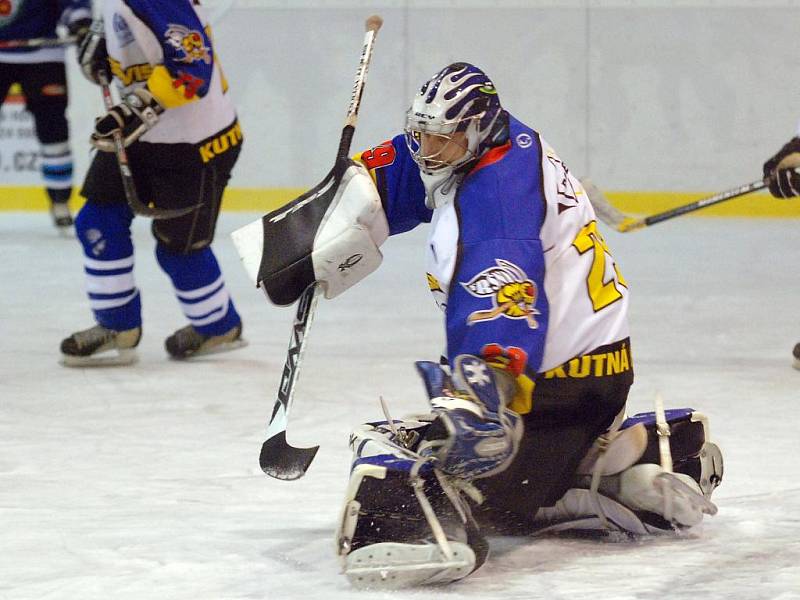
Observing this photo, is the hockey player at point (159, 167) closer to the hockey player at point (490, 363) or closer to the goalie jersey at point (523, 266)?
the hockey player at point (490, 363)

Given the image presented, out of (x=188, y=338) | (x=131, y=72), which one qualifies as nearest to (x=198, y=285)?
(x=188, y=338)

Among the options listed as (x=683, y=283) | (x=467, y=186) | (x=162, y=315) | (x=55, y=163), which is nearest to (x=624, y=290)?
(x=467, y=186)

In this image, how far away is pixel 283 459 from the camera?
7.75ft

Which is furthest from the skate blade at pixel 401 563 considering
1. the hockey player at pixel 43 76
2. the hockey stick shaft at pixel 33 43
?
the hockey stick shaft at pixel 33 43

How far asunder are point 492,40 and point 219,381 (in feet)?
13.8

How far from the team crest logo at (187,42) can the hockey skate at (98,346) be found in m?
0.79

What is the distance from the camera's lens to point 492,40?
7852mm

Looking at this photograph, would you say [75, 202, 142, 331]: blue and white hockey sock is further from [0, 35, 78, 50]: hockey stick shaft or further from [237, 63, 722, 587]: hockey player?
[0, 35, 78, 50]: hockey stick shaft

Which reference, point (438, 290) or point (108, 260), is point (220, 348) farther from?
point (438, 290)

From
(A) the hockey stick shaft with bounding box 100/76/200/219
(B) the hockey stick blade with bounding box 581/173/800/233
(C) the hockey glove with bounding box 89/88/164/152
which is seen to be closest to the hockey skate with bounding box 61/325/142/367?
(A) the hockey stick shaft with bounding box 100/76/200/219

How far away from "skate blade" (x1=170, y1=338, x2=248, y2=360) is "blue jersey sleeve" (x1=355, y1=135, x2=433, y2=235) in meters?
1.93

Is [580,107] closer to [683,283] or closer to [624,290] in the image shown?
[683,283]

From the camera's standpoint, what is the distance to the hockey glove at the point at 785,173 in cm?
402

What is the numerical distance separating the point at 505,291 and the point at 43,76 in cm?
531
